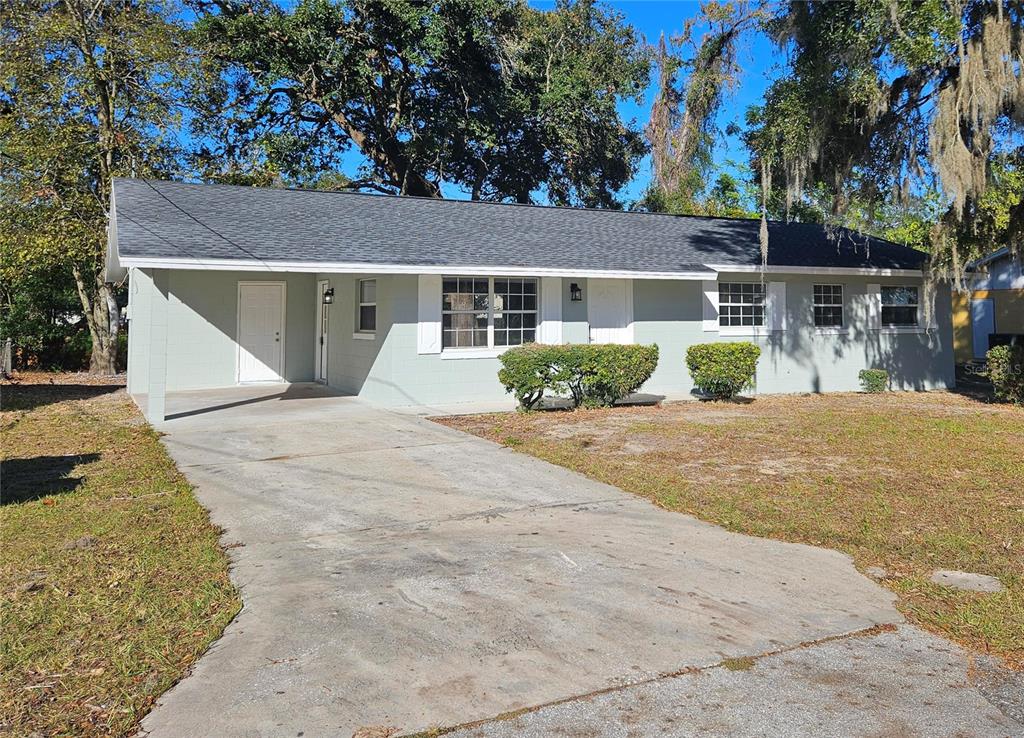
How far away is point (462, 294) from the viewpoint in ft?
43.3

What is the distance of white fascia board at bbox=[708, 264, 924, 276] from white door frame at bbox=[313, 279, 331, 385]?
A: 7.98 m

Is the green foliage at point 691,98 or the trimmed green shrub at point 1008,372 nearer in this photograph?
the trimmed green shrub at point 1008,372

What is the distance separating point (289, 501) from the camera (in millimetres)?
6297

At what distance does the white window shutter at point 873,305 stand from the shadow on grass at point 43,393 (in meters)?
16.7

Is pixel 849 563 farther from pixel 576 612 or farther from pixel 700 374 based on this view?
pixel 700 374

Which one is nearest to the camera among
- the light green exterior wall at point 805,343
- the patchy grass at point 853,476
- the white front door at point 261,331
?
the patchy grass at point 853,476

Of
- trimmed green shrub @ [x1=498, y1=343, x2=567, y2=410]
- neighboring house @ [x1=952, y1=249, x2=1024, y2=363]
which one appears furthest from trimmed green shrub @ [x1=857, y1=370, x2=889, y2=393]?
neighboring house @ [x1=952, y1=249, x2=1024, y2=363]

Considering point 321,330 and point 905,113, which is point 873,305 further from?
point 321,330

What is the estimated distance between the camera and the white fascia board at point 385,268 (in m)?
10.2

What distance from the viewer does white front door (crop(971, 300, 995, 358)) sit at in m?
24.2

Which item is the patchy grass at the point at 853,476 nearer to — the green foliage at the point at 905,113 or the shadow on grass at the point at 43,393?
the green foliage at the point at 905,113

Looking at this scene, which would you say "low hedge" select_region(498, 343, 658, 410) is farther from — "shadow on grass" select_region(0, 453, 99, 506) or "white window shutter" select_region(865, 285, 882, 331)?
"white window shutter" select_region(865, 285, 882, 331)

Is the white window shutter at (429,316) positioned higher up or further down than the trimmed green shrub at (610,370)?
higher up

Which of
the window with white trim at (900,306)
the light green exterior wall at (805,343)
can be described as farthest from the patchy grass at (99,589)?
the window with white trim at (900,306)
